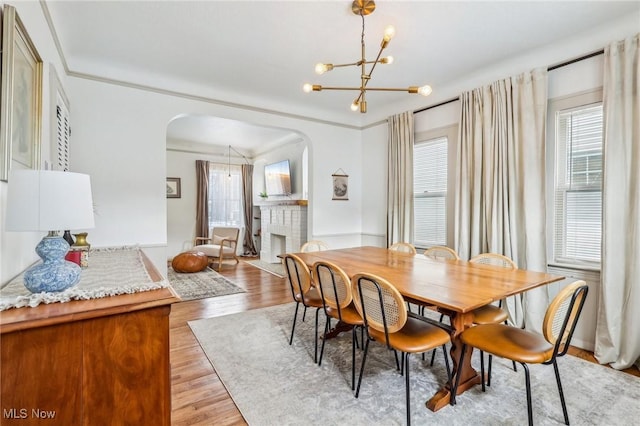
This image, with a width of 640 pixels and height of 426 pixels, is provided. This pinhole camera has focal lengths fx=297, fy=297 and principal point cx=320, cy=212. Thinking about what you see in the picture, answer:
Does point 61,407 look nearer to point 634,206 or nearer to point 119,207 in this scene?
point 119,207

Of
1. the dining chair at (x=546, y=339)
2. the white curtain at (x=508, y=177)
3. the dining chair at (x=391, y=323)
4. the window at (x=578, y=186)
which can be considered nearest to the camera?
the dining chair at (x=546, y=339)

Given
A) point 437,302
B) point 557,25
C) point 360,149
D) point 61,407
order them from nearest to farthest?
point 61,407
point 437,302
point 557,25
point 360,149

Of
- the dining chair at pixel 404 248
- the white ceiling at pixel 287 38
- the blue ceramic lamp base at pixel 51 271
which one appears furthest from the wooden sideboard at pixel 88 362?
the dining chair at pixel 404 248

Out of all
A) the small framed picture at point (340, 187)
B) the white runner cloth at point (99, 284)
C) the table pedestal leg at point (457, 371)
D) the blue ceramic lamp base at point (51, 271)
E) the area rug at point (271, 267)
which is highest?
the small framed picture at point (340, 187)

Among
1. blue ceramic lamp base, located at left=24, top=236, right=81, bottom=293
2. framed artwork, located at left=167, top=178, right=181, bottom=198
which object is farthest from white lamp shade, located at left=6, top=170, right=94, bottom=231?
framed artwork, located at left=167, top=178, right=181, bottom=198

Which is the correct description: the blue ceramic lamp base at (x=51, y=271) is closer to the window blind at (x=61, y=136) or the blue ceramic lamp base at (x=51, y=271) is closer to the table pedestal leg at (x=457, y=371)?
the window blind at (x=61, y=136)

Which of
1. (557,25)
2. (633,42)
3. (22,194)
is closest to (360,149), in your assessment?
(557,25)

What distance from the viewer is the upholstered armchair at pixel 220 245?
6094mm

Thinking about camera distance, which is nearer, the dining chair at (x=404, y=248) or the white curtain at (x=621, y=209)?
the white curtain at (x=621, y=209)

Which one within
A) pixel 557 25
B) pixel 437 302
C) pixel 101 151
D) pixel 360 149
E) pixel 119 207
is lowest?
pixel 437 302

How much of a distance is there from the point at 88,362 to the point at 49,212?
1.84 feet

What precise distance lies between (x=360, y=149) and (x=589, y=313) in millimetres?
3675

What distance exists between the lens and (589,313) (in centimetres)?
266

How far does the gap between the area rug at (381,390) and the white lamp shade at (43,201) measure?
1.47m
